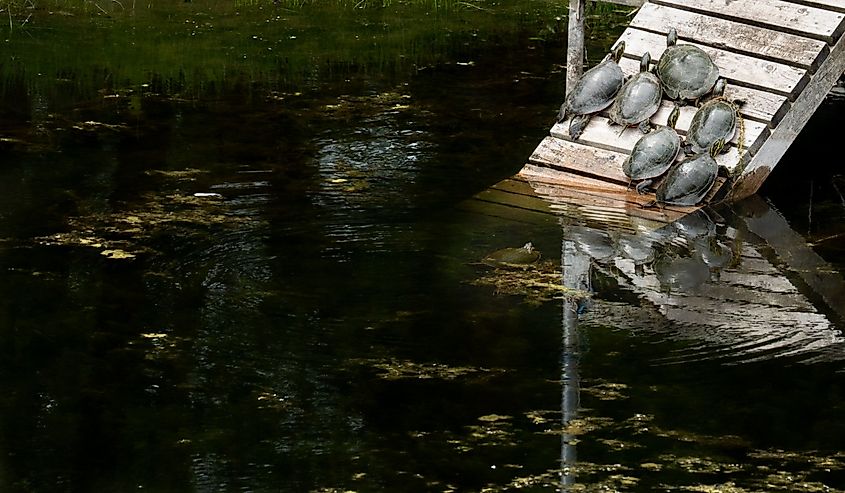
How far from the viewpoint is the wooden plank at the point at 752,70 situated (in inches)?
241

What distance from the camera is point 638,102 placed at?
6.25m

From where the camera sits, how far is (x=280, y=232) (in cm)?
522

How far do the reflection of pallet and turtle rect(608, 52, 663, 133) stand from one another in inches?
2.3

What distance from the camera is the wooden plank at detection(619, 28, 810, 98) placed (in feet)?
20.1

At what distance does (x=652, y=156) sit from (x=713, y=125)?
0.33 m

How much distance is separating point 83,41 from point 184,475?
6.75 m

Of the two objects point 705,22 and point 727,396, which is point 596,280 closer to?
point 727,396

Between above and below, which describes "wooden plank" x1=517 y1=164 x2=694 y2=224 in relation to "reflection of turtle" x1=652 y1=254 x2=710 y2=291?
above

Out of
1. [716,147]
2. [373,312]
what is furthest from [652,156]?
[373,312]

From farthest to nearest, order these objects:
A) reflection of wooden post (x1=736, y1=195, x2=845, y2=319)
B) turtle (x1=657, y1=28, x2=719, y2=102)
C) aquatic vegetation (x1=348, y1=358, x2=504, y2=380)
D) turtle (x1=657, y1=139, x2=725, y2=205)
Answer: turtle (x1=657, y1=28, x2=719, y2=102), turtle (x1=657, y1=139, x2=725, y2=205), reflection of wooden post (x1=736, y1=195, x2=845, y2=319), aquatic vegetation (x1=348, y1=358, x2=504, y2=380)

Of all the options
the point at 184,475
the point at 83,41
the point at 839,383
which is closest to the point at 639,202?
the point at 839,383

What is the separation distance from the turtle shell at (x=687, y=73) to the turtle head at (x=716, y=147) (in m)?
0.34

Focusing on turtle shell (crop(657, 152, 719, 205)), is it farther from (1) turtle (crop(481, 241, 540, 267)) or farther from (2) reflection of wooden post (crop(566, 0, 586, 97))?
(1) turtle (crop(481, 241, 540, 267))

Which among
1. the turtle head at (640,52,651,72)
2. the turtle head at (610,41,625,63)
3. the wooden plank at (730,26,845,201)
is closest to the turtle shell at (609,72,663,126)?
the turtle head at (640,52,651,72)
